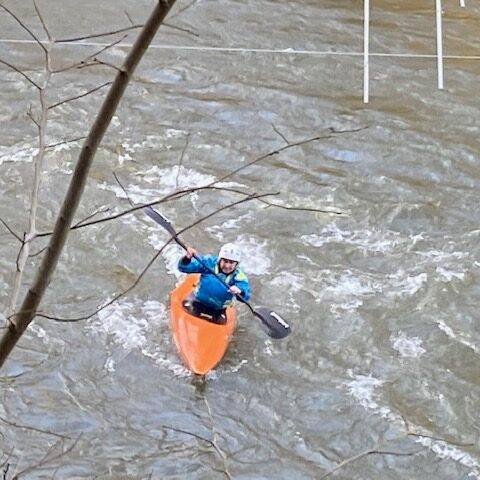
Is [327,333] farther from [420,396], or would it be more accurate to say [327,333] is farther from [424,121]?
[424,121]

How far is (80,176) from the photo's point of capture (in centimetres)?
138

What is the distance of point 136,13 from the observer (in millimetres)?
11562

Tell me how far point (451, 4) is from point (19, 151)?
620 cm

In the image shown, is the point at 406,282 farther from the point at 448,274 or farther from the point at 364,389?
the point at 364,389

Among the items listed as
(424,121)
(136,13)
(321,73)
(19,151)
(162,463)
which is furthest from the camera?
(136,13)

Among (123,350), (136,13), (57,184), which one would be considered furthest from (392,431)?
(136,13)

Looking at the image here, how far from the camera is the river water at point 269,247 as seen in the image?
5801 mm

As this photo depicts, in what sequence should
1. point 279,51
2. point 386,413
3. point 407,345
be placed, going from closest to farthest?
point 386,413 → point 407,345 → point 279,51

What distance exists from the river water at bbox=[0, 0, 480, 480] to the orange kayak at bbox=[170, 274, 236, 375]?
0.14 meters

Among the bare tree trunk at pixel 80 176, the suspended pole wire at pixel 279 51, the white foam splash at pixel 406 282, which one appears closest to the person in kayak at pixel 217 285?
the white foam splash at pixel 406 282

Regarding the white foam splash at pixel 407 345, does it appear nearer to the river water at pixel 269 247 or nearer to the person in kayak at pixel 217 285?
the river water at pixel 269 247

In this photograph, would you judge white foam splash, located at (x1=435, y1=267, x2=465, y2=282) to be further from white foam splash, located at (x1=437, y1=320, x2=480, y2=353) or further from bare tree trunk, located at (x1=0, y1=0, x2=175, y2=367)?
bare tree trunk, located at (x1=0, y1=0, x2=175, y2=367)

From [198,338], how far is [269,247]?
162 centimetres

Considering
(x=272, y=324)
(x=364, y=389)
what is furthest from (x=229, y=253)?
(x=364, y=389)
